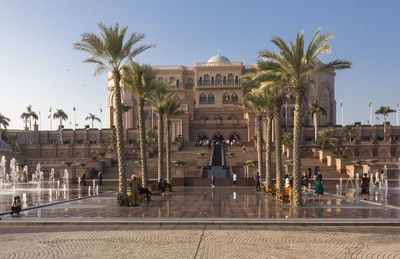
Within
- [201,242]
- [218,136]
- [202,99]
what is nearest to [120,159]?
[201,242]

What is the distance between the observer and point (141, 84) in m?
25.1

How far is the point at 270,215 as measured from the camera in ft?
50.6

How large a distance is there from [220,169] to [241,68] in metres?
49.3

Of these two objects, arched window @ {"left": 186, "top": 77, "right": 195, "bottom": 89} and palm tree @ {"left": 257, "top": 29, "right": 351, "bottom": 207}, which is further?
arched window @ {"left": 186, "top": 77, "right": 195, "bottom": 89}

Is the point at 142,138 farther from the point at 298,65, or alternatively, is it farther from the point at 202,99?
the point at 202,99

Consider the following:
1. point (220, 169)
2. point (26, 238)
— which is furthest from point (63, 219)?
point (220, 169)

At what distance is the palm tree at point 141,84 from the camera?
24.5m

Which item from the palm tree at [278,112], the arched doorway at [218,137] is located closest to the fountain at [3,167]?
the arched doorway at [218,137]

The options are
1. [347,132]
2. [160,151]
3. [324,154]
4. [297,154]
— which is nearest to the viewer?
[297,154]

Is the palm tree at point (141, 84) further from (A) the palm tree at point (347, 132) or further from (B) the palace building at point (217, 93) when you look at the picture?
(A) the palm tree at point (347, 132)

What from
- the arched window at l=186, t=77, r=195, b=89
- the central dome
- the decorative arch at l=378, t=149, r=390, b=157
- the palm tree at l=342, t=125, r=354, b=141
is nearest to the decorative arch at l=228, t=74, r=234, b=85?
the central dome

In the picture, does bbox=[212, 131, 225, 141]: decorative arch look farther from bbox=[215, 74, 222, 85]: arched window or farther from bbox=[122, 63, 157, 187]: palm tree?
bbox=[122, 63, 157, 187]: palm tree

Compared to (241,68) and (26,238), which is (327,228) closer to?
(26,238)

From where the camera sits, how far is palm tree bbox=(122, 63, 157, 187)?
24453 millimetres
